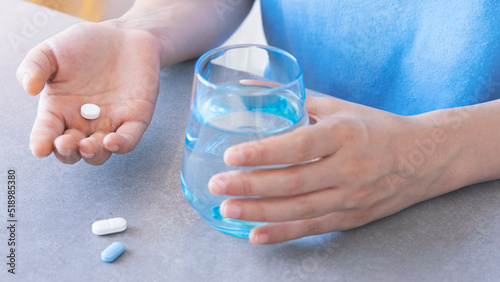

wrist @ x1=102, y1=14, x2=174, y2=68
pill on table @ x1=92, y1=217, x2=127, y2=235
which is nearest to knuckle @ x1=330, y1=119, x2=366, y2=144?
pill on table @ x1=92, y1=217, x2=127, y2=235

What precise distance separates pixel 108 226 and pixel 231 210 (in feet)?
0.56

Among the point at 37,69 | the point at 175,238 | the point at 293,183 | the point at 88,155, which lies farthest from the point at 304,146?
the point at 37,69

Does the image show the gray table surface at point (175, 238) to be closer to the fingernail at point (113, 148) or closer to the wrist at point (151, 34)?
the fingernail at point (113, 148)

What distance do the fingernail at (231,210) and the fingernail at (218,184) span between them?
2 cm

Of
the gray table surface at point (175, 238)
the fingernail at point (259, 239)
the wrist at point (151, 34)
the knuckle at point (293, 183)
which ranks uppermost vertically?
the knuckle at point (293, 183)

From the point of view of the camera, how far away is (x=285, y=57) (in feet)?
2.04

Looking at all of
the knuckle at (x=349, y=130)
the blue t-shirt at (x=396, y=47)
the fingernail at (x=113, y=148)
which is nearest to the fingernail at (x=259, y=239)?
the knuckle at (x=349, y=130)

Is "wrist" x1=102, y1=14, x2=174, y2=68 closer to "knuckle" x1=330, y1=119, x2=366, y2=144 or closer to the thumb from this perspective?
the thumb

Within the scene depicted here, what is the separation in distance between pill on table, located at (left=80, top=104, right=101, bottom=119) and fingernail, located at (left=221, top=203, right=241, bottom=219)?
0.30 m

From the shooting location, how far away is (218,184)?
0.54 metres

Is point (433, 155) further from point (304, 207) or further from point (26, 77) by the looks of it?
point (26, 77)

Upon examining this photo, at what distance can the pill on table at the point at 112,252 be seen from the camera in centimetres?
58

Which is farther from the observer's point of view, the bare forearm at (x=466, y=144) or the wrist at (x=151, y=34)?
the wrist at (x=151, y=34)

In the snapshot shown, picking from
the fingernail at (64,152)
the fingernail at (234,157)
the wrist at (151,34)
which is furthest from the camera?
the wrist at (151,34)
